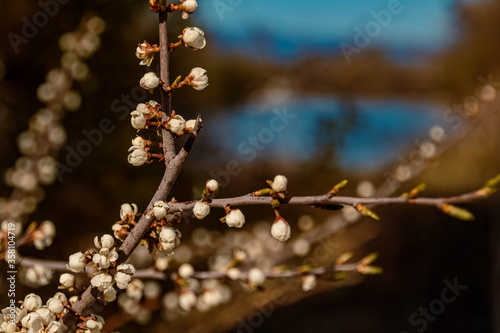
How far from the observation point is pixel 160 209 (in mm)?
418

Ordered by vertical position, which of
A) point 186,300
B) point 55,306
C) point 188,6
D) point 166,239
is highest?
point 188,6

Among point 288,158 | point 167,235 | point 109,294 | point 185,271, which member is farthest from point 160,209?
point 288,158

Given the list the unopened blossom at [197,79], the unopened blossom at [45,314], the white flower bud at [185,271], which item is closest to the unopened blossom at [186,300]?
the white flower bud at [185,271]

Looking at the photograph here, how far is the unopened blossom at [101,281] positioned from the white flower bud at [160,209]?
87mm

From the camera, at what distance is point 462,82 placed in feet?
7.54

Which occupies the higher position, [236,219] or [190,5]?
[190,5]

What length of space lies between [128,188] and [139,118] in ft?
2.79

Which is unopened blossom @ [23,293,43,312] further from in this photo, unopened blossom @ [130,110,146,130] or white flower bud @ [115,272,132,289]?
unopened blossom @ [130,110,146,130]

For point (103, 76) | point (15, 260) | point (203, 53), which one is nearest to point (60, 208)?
point (103, 76)

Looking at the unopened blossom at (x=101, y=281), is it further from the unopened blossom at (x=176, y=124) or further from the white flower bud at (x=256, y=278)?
the white flower bud at (x=256, y=278)

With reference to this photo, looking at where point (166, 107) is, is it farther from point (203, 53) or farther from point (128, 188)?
point (203, 53)

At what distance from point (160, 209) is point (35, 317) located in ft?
0.56

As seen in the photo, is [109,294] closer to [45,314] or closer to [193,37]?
[45,314]

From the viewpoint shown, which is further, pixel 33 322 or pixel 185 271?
pixel 185 271
